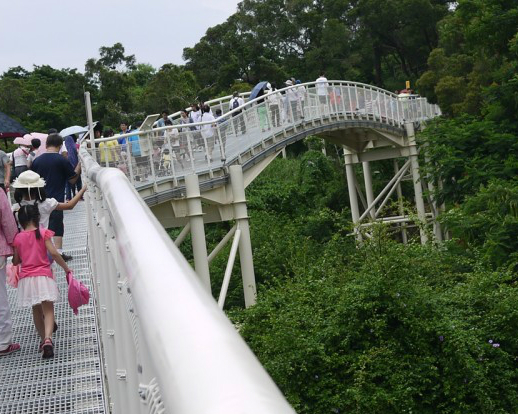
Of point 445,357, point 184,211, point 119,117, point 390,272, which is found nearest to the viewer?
point 445,357

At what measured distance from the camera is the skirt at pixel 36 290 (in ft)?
21.6

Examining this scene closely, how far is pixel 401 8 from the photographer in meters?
53.7

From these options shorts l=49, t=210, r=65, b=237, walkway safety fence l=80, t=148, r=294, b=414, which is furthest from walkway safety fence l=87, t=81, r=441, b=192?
walkway safety fence l=80, t=148, r=294, b=414

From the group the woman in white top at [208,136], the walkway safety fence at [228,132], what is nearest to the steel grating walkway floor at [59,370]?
the walkway safety fence at [228,132]

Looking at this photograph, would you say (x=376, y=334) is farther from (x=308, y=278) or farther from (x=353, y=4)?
(x=353, y=4)

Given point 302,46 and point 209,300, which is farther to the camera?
point 302,46

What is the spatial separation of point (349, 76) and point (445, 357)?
4202 centimetres

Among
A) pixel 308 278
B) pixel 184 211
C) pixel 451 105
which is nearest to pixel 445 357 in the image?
pixel 308 278

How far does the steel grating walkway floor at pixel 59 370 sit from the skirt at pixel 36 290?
31 cm

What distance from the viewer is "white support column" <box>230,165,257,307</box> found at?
69.6ft

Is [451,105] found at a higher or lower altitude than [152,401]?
higher

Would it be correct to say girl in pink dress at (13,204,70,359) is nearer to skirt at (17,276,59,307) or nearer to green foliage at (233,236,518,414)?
skirt at (17,276,59,307)

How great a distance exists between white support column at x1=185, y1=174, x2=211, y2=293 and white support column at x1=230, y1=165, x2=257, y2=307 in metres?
1.24

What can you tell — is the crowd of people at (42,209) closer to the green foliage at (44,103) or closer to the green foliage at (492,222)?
the green foliage at (492,222)
